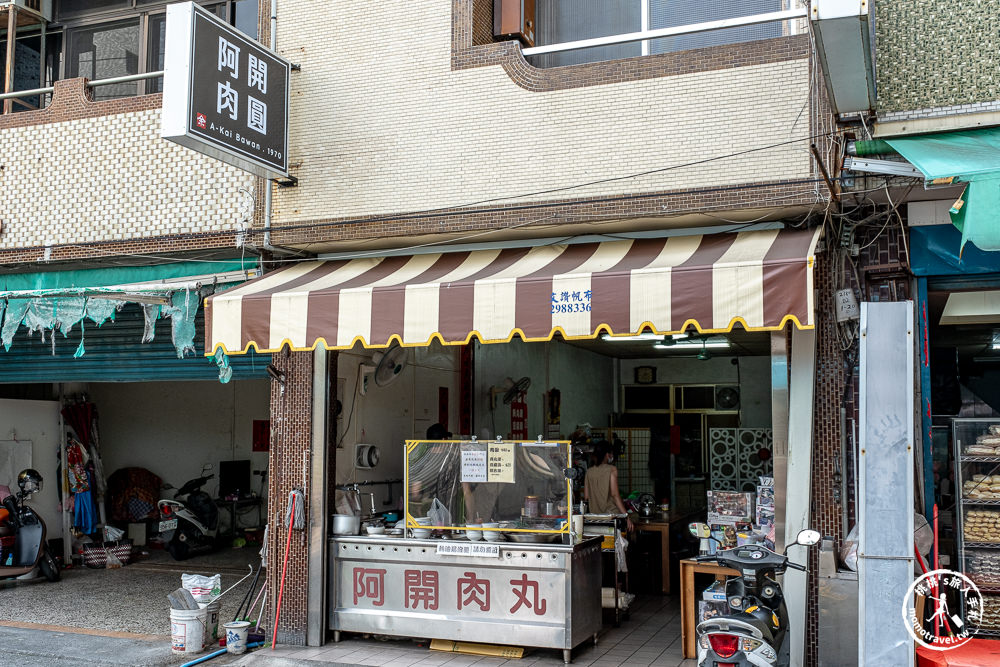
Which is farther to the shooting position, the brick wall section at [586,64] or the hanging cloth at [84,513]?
the hanging cloth at [84,513]

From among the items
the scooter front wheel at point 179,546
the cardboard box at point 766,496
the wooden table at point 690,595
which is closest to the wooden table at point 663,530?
the wooden table at point 690,595

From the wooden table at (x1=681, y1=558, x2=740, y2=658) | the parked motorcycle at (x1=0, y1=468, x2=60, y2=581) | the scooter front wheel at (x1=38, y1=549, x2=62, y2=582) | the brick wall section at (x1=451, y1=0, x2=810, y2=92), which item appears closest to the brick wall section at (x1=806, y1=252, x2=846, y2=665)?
the wooden table at (x1=681, y1=558, x2=740, y2=658)

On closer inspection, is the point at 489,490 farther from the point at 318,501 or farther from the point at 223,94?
the point at 223,94

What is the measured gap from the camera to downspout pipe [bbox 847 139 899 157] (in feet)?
22.9

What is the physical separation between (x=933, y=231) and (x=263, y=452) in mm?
12152

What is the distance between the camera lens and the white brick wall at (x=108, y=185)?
9414 mm

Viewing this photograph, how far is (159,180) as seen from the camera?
31.5 ft

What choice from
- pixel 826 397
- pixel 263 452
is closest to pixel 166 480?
pixel 263 452

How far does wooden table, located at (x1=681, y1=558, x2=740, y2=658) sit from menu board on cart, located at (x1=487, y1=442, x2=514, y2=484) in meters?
1.86

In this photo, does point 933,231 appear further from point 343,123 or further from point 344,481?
point 344,481

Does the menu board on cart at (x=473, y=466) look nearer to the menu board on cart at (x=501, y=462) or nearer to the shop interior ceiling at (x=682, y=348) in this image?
the menu board on cart at (x=501, y=462)

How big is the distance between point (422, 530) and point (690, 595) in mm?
2672
